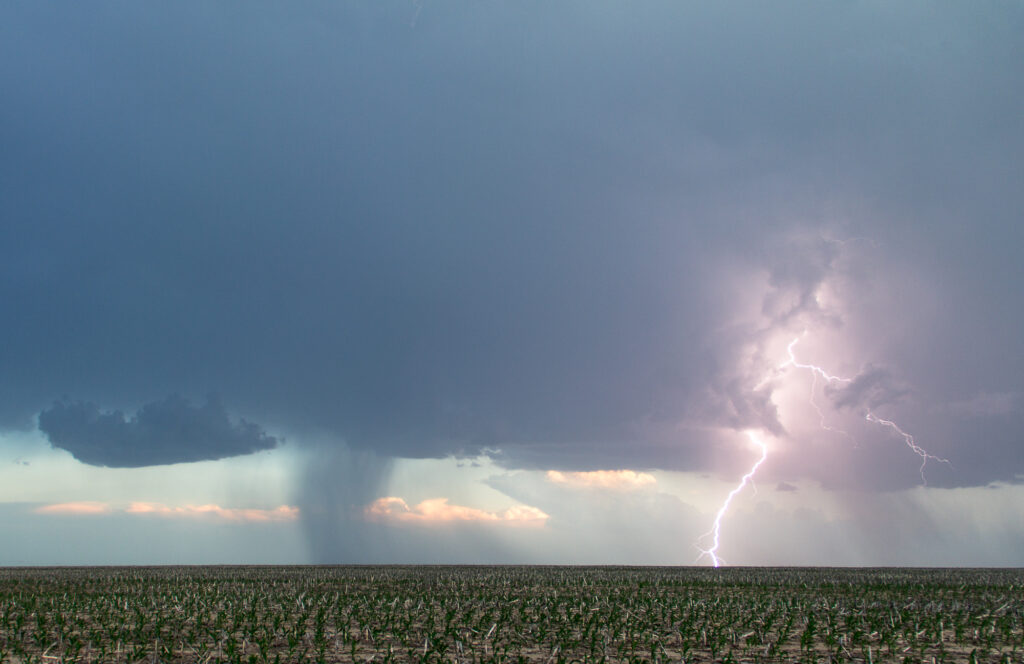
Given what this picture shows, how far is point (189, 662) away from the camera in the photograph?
15.8 metres

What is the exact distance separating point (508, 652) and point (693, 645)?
5.28 m

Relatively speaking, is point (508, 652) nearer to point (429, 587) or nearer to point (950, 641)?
point (950, 641)

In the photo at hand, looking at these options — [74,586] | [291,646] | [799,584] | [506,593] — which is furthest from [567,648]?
[74,586]

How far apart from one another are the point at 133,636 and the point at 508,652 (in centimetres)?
1098

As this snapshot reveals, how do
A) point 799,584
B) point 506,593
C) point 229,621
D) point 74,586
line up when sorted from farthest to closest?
point 799,584 < point 74,586 < point 506,593 < point 229,621

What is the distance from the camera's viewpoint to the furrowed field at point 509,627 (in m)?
17.0

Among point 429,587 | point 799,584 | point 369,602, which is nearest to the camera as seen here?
point 369,602

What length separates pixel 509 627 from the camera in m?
21.3

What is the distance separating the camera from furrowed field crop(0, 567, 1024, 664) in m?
17.0

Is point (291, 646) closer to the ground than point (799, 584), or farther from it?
farther from it

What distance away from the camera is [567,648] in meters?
17.8

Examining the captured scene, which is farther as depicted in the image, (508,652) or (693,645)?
(693,645)

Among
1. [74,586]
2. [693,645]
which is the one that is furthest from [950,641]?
[74,586]

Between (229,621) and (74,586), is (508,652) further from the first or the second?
(74,586)
